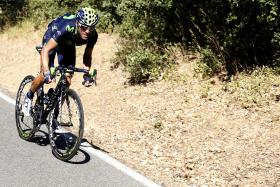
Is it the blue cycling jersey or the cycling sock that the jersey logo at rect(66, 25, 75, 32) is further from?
the cycling sock

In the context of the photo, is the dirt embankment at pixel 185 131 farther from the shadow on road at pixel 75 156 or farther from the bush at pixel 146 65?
the shadow on road at pixel 75 156

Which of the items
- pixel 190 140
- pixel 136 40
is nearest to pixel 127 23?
pixel 136 40

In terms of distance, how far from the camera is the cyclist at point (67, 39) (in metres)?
6.64

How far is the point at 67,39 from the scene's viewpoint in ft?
23.2

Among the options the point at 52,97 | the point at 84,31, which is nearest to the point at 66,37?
the point at 84,31

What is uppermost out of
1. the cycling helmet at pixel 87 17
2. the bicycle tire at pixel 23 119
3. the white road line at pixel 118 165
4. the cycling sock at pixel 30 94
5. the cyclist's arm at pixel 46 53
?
the cycling helmet at pixel 87 17

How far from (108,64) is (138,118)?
163 inches

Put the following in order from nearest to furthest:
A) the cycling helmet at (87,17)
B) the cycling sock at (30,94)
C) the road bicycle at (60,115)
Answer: the cycling helmet at (87,17)
the road bicycle at (60,115)
the cycling sock at (30,94)

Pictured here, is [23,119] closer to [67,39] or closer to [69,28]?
[67,39]

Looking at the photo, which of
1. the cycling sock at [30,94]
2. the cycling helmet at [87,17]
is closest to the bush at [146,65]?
the cycling sock at [30,94]

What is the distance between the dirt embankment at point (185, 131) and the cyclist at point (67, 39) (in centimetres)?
155

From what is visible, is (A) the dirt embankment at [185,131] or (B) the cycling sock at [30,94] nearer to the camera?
(A) the dirt embankment at [185,131]

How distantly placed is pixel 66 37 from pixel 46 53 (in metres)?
0.41

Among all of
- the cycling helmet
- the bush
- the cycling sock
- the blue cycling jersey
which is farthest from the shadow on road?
the bush
